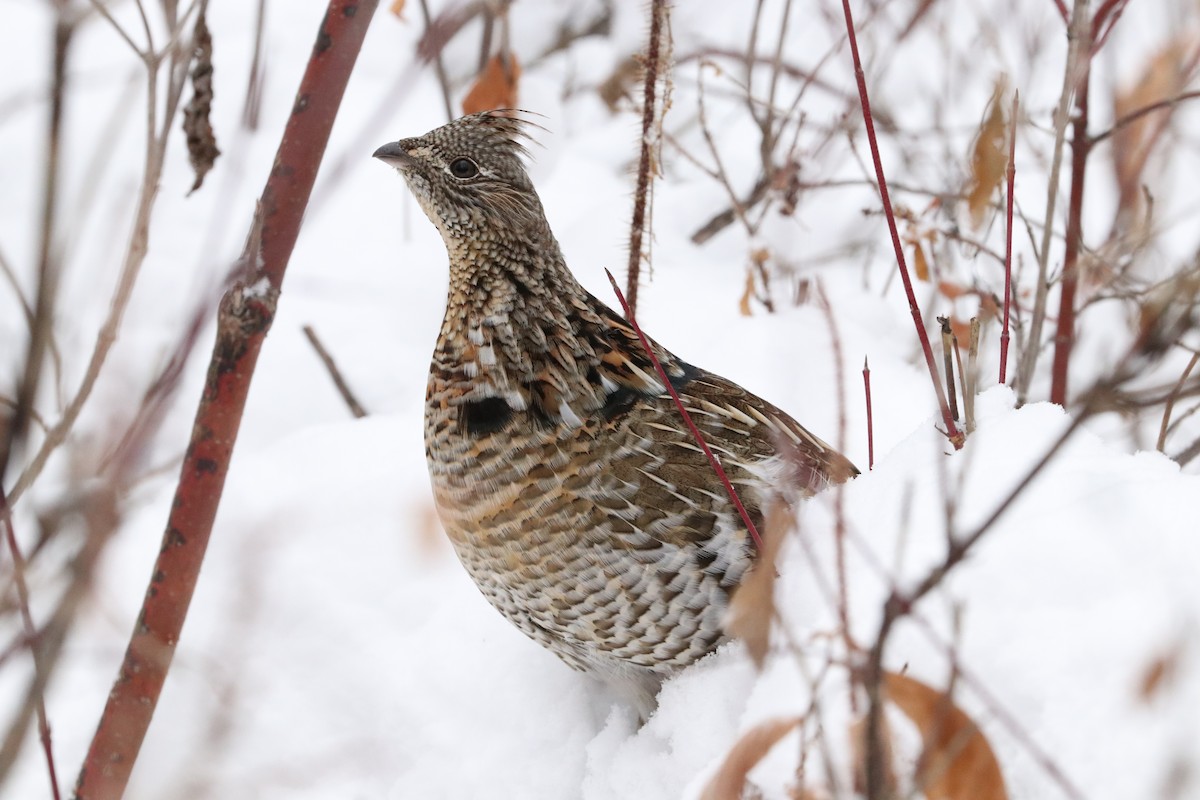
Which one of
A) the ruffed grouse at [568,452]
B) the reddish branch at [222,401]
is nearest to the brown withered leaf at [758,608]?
the reddish branch at [222,401]

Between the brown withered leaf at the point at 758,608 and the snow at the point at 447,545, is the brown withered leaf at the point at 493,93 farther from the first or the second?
the brown withered leaf at the point at 758,608

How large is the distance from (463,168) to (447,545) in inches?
40.6

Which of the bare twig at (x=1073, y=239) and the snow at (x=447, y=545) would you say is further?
the bare twig at (x=1073, y=239)

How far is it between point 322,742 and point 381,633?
34cm

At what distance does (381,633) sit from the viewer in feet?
8.89

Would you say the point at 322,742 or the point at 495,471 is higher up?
the point at 495,471

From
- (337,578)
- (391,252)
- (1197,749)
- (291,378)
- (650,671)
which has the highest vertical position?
(391,252)

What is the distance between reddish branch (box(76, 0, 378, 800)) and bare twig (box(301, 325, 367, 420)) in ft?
6.54

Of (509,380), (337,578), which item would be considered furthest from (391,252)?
(509,380)

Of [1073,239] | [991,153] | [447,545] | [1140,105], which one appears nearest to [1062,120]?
[991,153]

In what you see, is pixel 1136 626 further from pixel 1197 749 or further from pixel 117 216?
pixel 117 216

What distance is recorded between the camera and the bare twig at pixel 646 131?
2.81m

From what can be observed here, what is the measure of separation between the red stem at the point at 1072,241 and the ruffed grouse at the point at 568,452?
2.47 feet

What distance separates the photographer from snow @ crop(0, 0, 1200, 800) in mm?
1445
